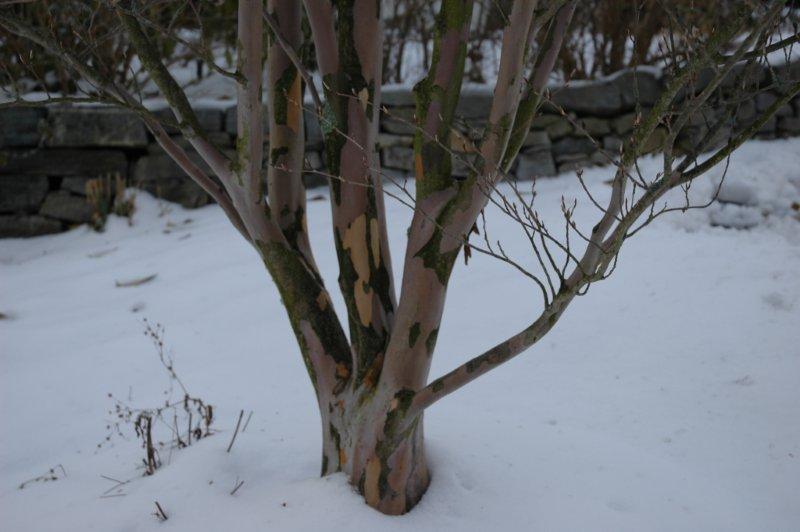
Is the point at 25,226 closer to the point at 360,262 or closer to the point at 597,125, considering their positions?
the point at 360,262

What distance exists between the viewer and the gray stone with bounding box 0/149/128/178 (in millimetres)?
5500

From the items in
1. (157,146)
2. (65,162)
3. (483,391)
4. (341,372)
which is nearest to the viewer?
(341,372)

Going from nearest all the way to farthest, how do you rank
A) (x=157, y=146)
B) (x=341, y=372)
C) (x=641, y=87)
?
1. (x=341, y=372)
2. (x=157, y=146)
3. (x=641, y=87)

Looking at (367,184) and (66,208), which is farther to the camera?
(66,208)

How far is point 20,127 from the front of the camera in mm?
5445

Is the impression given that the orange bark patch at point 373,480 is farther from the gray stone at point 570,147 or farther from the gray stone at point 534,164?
the gray stone at point 570,147

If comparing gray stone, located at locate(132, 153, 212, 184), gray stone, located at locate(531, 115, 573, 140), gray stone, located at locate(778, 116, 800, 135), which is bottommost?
gray stone, located at locate(132, 153, 212, 184)

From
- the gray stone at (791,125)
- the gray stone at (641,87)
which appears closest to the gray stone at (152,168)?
the gray stone at (641,87)

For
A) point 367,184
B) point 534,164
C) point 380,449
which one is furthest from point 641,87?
point 380,449

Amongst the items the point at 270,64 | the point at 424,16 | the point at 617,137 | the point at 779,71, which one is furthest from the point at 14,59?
the point at 779,71

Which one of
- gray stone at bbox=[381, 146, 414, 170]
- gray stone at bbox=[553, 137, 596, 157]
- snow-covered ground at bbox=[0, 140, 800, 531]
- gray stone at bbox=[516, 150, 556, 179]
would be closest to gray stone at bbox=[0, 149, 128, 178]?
snow-covered ground at bbox=[0, 140, 800, 531]

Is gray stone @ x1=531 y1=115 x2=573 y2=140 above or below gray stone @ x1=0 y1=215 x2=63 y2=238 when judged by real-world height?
above

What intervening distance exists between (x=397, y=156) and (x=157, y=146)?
1.97m

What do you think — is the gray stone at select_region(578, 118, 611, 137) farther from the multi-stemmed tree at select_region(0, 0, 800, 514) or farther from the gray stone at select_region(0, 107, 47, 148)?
the gray stone at select_region(0, 107, 47, 148)
